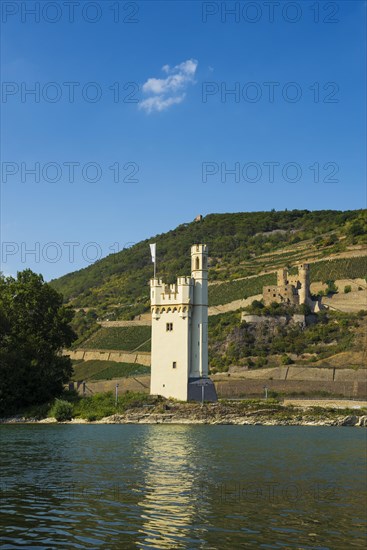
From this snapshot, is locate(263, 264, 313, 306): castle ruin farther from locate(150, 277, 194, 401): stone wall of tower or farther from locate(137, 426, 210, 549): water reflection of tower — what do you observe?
locate(137, 426, 210, 549): water reflection of tower

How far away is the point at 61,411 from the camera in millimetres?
50344

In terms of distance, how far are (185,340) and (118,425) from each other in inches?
324

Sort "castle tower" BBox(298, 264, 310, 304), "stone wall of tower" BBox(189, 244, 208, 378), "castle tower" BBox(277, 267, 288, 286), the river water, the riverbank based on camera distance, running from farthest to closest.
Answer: "castle tower" BBox(277, 267, 288, 286), "castle tower" BBox(298, 264, 310, 304), "stone wall of tower" BBox(189, 244, 208, 378), the riverbank, the river water

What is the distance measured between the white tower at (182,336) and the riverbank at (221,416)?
2230 millimetres

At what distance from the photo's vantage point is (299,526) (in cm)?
1557

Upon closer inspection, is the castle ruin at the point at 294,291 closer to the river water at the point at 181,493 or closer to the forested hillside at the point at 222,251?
the forested hillside at the point at 222,251

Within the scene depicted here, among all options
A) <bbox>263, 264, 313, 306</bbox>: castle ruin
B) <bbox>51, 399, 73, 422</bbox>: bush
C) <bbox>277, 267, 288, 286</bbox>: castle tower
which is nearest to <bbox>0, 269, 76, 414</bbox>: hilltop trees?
<bbox>51, 399, 73, 422</bbox>: bush

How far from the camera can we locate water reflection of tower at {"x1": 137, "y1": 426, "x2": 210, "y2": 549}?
1438 cm

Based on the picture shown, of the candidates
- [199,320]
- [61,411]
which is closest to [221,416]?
[199,320]

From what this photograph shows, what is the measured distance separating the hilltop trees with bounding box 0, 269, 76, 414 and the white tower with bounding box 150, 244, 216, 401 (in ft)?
22.5

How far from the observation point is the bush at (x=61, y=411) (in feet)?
165

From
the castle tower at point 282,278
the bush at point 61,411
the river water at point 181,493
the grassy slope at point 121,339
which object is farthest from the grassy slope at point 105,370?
the river water at point 181,493

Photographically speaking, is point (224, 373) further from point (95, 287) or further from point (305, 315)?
point (95, 287)

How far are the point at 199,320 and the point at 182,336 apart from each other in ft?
5.24
